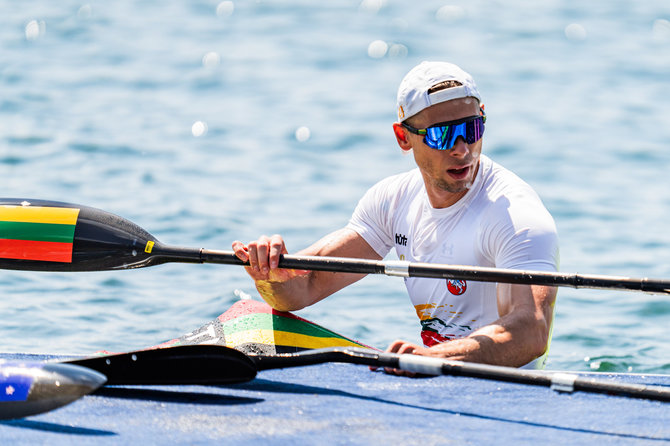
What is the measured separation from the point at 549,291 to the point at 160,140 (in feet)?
24.8

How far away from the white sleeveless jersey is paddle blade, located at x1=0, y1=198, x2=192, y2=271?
2.97 ft

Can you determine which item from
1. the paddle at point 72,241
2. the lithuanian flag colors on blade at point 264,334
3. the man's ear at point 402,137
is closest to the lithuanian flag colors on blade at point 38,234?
the paddle at point 72,241

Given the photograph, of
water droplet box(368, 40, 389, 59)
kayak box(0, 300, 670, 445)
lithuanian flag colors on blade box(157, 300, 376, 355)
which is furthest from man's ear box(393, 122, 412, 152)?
water droplet box(368, 40, 389, 59)

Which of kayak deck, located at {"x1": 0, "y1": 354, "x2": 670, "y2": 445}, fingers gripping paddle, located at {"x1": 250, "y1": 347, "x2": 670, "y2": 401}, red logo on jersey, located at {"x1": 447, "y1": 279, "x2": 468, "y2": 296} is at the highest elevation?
red logo on jersey, located at {"x1": 447, "y1": 279, "x2": 468, "y2": 296}

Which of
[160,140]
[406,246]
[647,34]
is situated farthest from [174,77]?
[406,246]

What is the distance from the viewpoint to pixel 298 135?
1062cm

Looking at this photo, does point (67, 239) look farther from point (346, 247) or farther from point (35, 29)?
point (35, 29)

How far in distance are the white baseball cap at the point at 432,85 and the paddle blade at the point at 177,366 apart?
1.08m

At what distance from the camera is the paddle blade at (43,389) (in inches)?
104

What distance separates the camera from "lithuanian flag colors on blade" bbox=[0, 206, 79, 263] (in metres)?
3.69

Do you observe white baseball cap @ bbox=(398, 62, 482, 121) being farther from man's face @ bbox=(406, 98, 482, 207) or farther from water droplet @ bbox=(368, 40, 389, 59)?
water droplet @ bbox=(368, 40, 389, 59)

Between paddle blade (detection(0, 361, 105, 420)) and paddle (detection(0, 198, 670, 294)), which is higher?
paddle (detection(0, 198, 670, 294))

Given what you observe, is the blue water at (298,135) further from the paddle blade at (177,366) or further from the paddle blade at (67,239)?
the paddle blade at (177,366)

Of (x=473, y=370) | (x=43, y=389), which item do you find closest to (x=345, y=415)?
(x=473, y=370)
